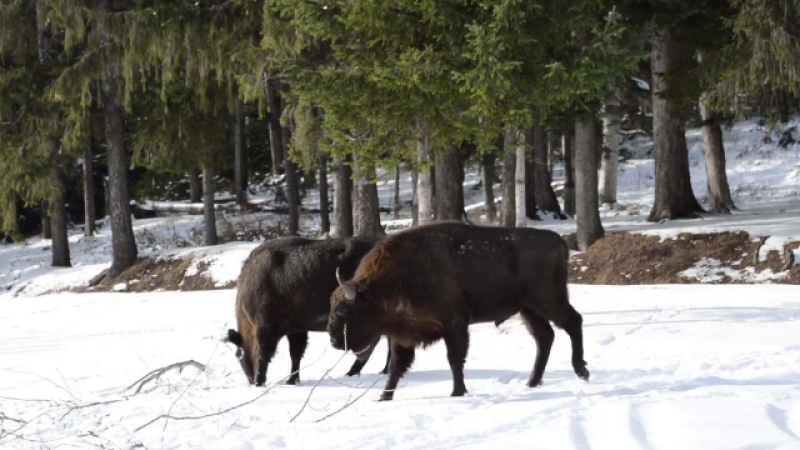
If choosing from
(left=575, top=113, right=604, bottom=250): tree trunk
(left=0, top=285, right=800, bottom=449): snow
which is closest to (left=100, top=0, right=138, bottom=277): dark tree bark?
(left=0, top=285, right=800, bottom=449): snow

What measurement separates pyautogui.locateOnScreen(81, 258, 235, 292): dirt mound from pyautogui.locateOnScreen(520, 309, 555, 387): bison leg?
45.3 ft

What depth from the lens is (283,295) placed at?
9898mm

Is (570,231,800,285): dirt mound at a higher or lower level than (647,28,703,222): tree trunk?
lower

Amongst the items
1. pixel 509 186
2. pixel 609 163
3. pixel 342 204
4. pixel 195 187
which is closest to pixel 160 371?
pixel 509 186

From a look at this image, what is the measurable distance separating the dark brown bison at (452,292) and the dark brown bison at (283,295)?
1658 mm

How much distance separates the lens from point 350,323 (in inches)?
314

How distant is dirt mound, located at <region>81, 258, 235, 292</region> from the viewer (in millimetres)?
22219

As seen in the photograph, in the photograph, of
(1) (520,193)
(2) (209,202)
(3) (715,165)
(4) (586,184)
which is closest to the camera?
(1) (520,193)

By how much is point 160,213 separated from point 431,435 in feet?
105

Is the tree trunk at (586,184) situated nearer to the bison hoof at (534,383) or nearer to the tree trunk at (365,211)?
the tree trunk at (365,211)

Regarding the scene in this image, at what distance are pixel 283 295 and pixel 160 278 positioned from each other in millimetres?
13991

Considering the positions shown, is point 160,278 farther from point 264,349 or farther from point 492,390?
point 492,390

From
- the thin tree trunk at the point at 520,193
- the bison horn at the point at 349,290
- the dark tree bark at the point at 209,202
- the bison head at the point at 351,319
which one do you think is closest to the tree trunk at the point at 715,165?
the thin tree trunk at the point at 520,193

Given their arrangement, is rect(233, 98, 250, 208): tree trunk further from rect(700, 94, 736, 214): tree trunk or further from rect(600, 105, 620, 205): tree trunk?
rect(700, 94, 736, 214): tree trunk
